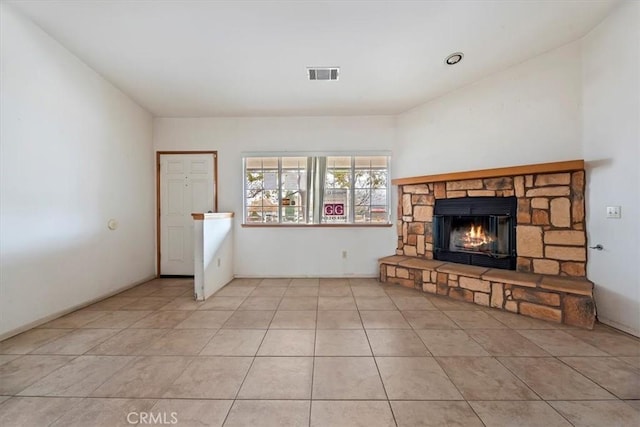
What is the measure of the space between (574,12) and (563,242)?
2112mm

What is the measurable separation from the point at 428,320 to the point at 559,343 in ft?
3.16

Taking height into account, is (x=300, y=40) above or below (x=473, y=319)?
above

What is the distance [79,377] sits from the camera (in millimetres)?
1620

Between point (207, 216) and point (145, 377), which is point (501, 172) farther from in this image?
point (145, 377)

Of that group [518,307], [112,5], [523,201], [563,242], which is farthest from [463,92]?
[112,5]

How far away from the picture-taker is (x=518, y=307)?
101 inches

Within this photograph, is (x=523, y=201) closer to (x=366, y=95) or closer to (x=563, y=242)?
(x=563, y=242)

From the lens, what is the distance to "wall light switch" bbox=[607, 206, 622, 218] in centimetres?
222

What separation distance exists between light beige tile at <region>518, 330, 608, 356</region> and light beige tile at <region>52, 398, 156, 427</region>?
104 inches

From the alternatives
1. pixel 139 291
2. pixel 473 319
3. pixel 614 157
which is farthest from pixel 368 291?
pixel 139 291

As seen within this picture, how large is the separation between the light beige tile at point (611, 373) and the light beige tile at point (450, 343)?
56 cm

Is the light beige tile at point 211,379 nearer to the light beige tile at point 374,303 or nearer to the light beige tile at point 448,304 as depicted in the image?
the light beige tile at point 374,303

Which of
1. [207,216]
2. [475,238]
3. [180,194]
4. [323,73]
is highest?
[323,73]

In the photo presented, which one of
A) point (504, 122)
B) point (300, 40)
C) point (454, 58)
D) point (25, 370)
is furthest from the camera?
point (504, 122)
